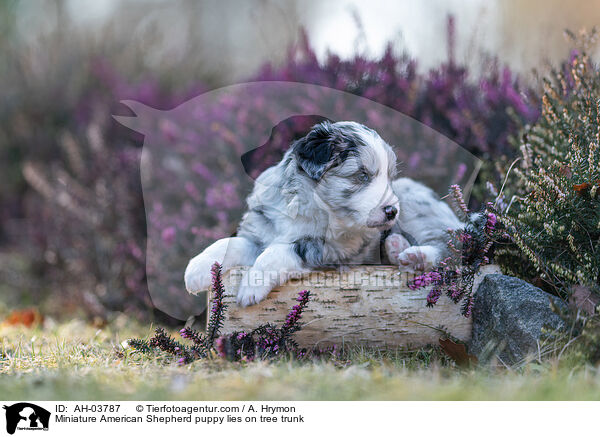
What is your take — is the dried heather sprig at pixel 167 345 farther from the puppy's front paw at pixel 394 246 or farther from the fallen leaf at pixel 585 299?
the fallen leaf at pixel 585 299

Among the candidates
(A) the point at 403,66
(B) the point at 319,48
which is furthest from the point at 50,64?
(A) the point at 403,66

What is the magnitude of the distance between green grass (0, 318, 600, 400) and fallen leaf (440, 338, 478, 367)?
63 millimetres

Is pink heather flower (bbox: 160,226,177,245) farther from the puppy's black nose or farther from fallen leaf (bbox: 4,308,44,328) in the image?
the puppy's black nose

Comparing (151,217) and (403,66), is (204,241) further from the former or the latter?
(403,66)

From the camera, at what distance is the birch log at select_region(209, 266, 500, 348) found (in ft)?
9.76

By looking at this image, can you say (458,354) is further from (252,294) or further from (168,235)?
(168,235)

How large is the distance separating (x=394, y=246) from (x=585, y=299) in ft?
3.26

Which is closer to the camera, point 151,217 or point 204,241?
point 204,241

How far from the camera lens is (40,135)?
7113mm

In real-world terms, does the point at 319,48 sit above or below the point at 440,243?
above

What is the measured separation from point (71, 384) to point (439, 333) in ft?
5.97

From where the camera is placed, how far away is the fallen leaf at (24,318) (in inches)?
197
